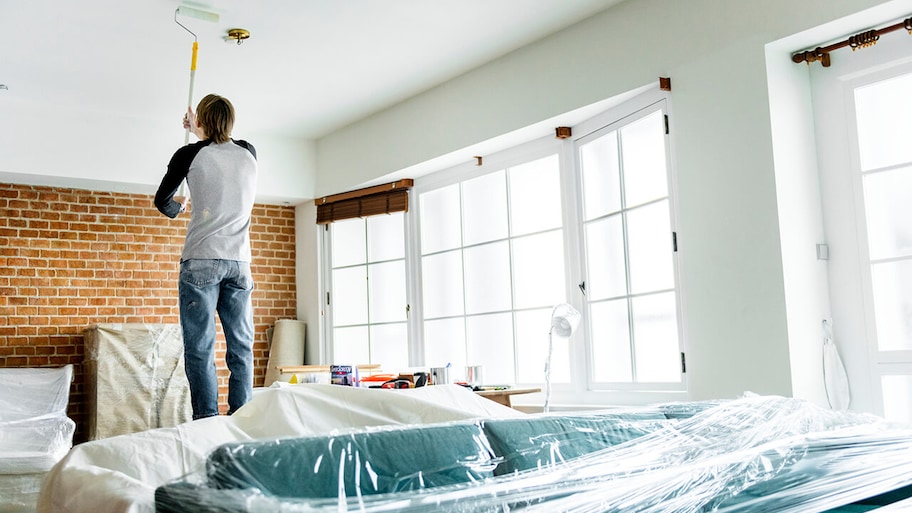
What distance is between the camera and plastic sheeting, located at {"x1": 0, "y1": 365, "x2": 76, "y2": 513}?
13.1 feet

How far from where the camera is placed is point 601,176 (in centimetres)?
428

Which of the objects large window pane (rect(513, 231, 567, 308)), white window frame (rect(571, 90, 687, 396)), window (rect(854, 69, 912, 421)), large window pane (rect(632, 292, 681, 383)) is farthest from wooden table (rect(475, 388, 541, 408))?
window (rect(854, 69, 912, 421))

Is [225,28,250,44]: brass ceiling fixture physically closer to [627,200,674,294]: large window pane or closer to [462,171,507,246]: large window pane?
[462,171,507,246]: large window pane

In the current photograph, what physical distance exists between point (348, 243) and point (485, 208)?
1.39 meters

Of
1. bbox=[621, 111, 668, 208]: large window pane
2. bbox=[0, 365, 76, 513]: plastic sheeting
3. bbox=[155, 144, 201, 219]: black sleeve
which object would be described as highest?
bbox=[621, 111, 668, 208]: large window pane

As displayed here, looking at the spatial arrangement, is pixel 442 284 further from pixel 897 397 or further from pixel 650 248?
pixel 897 397

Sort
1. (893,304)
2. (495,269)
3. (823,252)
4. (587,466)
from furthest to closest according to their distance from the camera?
(495,269)
(823,252)
(893,304)
(587,466)

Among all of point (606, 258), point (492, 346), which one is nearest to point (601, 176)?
point (606, 258)

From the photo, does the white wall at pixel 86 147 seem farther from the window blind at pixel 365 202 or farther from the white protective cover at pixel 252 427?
the white protective cover at pixel 252 427

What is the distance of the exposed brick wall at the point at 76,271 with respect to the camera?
5.25 metres

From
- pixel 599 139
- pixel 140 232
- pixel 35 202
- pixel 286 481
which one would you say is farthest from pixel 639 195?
pixel 35 202

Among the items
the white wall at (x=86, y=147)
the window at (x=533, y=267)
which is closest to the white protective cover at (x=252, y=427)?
the window at (x=533, y=267)

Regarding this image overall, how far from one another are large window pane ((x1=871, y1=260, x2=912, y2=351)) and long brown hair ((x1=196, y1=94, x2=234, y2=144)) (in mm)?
2525

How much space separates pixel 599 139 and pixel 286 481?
11.2ft
